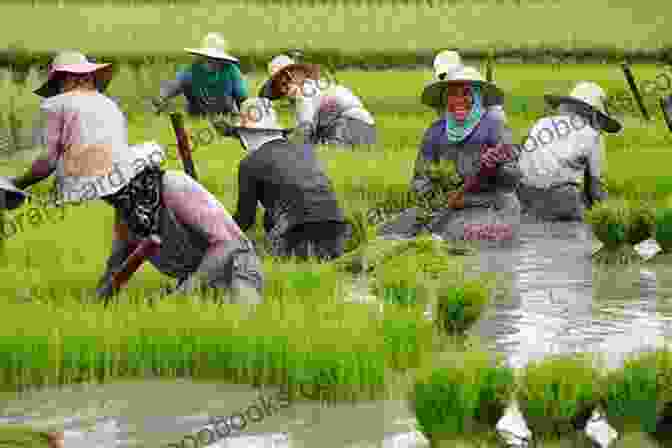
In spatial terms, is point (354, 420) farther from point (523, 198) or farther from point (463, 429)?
point (523, 198)

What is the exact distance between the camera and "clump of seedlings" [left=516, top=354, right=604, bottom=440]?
5.00 metres

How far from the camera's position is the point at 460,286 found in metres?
6.75

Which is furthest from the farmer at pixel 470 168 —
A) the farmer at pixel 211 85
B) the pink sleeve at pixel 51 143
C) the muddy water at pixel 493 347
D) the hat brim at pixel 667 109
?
the farmer at pixel 211 85

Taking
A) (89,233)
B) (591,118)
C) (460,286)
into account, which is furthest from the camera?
(591,118)

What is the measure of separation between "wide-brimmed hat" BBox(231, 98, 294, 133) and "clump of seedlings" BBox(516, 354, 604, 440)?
3.43 meters

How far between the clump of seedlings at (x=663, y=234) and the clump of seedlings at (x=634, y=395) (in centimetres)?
411

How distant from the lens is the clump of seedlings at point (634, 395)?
5.02 meters

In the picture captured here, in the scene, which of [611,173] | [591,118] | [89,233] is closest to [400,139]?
[611,173]

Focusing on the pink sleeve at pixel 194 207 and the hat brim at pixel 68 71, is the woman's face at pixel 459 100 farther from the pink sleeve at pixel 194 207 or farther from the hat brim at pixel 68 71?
the pink sleeve at pixel 194 207

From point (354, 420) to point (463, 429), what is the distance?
619 mm

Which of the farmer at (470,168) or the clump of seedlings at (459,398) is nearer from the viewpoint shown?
the clump of seedlings at (459,398)

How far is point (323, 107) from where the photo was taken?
12.6 meters

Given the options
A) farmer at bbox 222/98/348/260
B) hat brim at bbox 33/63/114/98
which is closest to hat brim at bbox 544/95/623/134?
farmer at bbox 222/98/348/260

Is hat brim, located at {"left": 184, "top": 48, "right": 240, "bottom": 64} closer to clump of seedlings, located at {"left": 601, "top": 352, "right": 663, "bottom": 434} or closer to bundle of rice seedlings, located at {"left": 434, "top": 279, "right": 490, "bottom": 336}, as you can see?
bundle of rice seedlings, located at {"left": 434, "top": 279, "right": 490, "bottom": 336}
